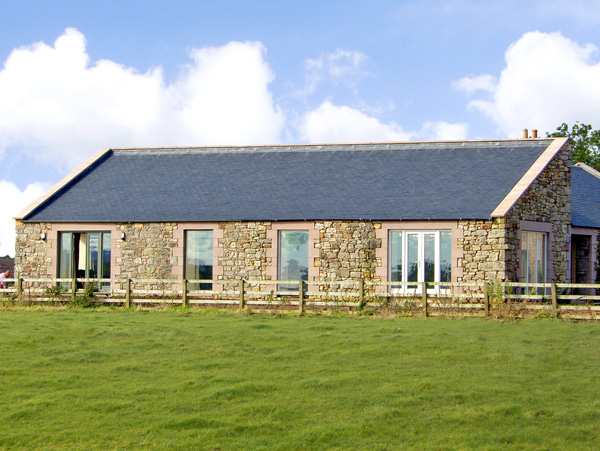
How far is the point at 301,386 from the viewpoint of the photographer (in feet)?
37.8

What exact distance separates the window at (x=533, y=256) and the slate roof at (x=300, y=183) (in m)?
1.82

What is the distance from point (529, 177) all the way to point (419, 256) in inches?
169

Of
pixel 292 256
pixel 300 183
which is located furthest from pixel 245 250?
pixel 300 183

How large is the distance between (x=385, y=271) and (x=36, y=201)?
1285 cm

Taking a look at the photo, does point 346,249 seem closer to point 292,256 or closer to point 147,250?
point 292,256

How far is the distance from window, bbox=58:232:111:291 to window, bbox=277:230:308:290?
240 inches

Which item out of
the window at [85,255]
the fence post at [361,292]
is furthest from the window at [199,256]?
the fence post at [361,292]

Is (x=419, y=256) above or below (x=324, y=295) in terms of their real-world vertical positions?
above

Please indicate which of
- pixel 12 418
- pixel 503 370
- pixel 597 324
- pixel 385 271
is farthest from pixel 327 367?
pixel 385 271

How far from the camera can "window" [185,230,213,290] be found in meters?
24.4

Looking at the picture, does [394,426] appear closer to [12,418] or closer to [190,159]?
[12,418]

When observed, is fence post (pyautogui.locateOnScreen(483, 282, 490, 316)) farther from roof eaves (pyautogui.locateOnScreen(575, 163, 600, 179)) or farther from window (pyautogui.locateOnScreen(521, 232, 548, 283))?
roof eaves (pyautogui.locateOnScreen(575, 163, 600, 179))

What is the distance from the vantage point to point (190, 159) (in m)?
29.7

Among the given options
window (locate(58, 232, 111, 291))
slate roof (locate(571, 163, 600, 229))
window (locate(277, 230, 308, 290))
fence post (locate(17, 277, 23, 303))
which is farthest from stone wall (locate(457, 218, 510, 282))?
fence post (locate(17, 277, 23, 303))
